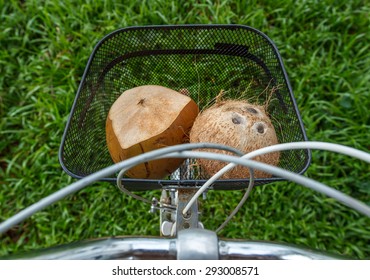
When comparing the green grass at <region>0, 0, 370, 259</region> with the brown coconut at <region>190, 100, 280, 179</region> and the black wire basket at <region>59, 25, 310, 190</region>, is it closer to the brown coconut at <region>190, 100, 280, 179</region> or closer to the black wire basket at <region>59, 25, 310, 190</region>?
the black wire basket at <region>59, 25, 310, 190</region>

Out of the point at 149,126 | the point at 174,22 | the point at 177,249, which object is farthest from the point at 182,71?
the point at 177,249

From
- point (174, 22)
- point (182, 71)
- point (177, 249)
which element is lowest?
point (177, 249)

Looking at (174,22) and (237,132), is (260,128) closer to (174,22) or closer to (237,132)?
(237,132)

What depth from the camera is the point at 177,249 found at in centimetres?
50

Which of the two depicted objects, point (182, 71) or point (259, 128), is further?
point (182, 71)

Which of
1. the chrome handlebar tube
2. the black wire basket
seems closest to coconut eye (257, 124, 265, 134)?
the black wire basket

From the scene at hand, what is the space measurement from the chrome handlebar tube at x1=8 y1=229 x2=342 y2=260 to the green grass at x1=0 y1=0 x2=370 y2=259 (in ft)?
3.09

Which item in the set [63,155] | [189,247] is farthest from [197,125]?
[189,247]

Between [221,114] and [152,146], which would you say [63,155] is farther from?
[221,114]

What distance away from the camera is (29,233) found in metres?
1.52

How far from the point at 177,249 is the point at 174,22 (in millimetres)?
1355

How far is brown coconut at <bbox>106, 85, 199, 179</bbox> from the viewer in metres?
0.94

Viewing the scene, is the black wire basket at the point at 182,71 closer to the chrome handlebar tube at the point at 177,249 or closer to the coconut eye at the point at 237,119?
the coconut eye at the point at 237,119

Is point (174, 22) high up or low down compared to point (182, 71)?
up
